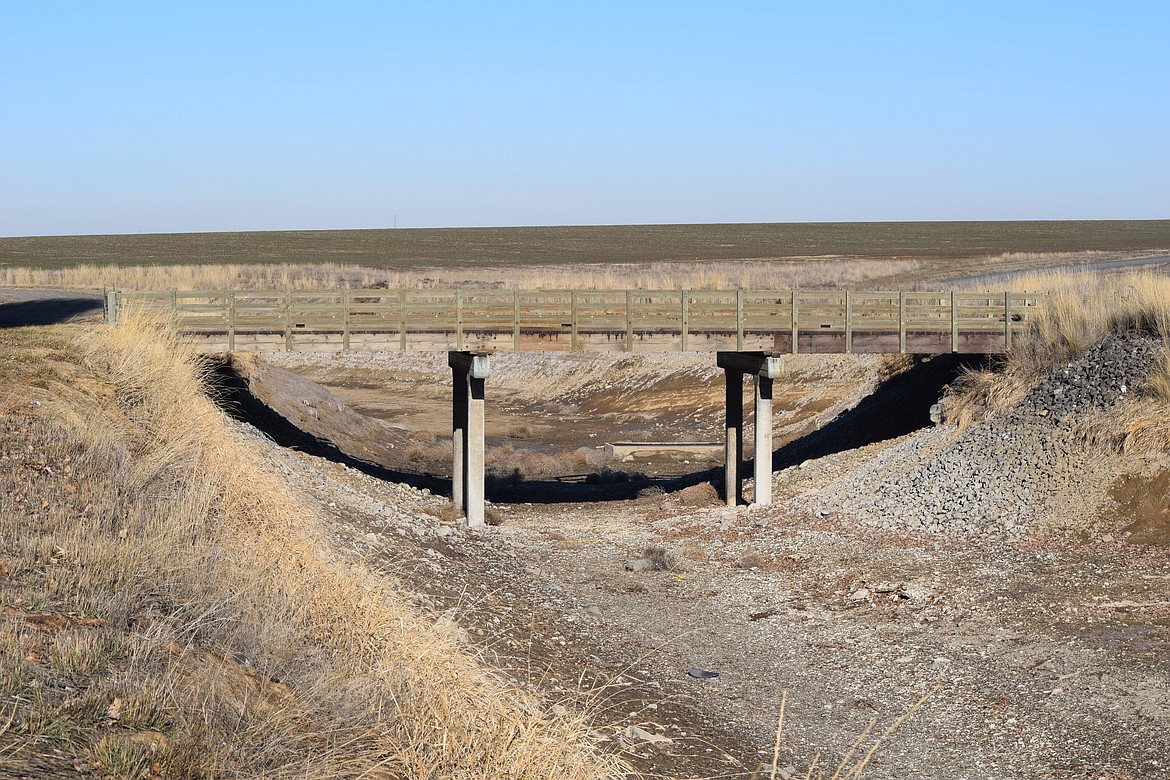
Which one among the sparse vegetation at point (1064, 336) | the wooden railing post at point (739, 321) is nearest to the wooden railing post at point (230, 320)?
the wooden railing post at point (739, 321)

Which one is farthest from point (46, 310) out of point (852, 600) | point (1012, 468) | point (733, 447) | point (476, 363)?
point (1012, 468)

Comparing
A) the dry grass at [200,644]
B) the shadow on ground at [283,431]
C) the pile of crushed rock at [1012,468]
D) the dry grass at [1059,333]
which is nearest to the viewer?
the dry grass at [200,644]

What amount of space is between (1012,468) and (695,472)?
479 inches

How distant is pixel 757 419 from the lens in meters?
24.3

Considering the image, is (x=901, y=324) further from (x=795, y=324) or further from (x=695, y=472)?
(x=695, y=472)

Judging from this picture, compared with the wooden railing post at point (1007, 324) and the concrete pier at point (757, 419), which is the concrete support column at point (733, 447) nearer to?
the concrete pier at point (757, 419)

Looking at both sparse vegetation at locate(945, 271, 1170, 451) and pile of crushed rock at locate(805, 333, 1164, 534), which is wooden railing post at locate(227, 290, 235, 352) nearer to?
Answer: pile of crushed rock at locate(805, 333, 1164, 534)

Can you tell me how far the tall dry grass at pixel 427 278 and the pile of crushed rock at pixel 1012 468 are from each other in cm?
1439

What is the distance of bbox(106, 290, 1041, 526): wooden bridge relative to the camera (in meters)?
22.8

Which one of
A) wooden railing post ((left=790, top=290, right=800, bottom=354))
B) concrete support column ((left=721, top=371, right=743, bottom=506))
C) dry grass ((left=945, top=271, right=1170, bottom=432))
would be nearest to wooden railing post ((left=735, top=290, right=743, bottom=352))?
wooden railing post ((left=790, top=290, right=800, bottom=354))

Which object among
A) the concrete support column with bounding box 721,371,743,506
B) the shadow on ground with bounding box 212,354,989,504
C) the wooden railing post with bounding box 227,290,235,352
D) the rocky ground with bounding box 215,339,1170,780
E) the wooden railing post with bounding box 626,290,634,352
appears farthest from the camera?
the shadow on ground with bounding box 212,354,989,504

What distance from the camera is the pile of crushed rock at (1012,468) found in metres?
19.1

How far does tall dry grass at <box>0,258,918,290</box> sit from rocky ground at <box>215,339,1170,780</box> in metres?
14.7

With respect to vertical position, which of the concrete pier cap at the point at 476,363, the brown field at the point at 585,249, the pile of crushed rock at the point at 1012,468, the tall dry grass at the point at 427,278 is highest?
the brown field at the point at 585,249
